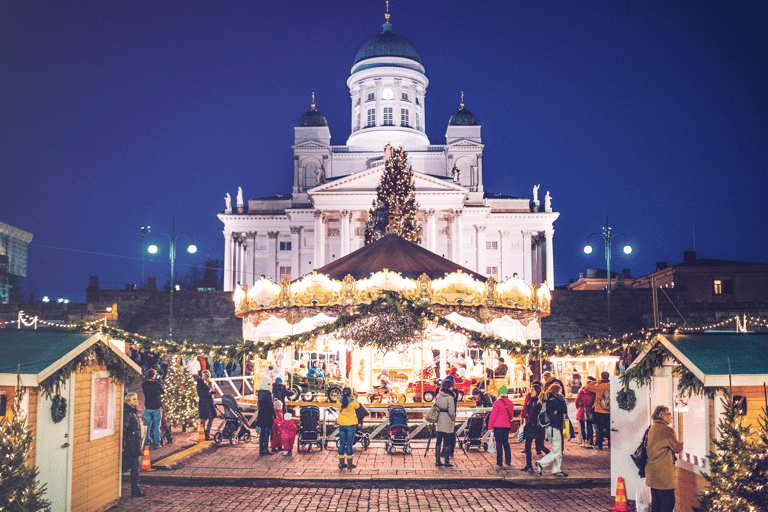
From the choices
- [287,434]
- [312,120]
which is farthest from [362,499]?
[312,120]

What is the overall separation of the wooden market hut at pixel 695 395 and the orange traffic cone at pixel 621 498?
17cm

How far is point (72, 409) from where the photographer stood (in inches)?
350

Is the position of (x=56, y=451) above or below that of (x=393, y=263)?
below

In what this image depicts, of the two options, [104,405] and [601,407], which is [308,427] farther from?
[601,407]

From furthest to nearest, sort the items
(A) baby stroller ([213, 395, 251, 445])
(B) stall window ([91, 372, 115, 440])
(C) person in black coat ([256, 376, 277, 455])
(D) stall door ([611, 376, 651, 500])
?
(A) baby stroller ([213, 395, 251, 445]), (C) person in black coat ([256, 376, 277, 455]), (B) stall window ([91, 372, 115, 440]), (D) stall door ([611, 376, 651, 500])

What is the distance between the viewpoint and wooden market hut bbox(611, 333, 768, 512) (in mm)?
7902

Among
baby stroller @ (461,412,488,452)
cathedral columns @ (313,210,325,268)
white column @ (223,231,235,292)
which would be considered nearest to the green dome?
cathedral columns @ (313,210,325,268)

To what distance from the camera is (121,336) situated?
11.6 m

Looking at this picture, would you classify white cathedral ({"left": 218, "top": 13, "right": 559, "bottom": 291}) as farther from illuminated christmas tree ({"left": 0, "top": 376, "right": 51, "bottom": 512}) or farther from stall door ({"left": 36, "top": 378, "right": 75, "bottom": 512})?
illuminated christmas tree ({"left": 0, "top": 376, "right": 51, "bottom": 512})

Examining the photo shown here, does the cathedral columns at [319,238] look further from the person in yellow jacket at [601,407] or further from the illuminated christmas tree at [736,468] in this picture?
the illuminated christmas tree at [736,468]

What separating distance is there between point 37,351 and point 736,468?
26.3 feet

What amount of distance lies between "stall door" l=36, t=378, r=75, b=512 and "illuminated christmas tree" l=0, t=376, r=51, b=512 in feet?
1.82

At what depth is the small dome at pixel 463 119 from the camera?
236 feet

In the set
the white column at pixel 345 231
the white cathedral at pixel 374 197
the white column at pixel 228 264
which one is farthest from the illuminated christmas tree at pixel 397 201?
the white column at pixel 228 264
